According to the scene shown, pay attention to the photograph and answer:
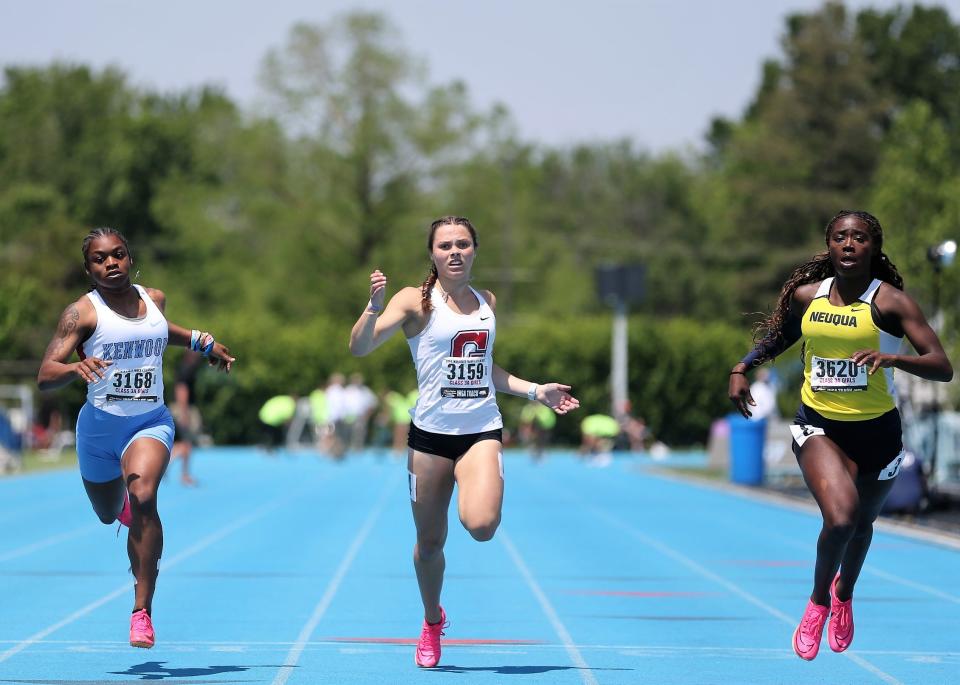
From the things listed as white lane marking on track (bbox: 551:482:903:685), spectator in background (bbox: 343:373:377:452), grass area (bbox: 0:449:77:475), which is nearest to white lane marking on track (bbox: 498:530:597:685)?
white lane marking on track (bbox: 551:482:903:685)

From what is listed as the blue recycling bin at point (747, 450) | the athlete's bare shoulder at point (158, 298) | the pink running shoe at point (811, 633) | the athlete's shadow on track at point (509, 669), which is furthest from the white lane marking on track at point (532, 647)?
the blue recycling bin at point (747, 450)

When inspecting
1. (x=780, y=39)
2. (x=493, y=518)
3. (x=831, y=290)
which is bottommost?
(x=493, y=518)

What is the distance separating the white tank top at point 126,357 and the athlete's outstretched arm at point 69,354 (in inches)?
2.1

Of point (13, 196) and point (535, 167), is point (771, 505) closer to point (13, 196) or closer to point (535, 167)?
point (13, 196)

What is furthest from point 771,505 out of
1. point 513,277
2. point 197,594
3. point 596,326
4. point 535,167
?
point 535,167

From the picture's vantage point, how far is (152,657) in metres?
8.80

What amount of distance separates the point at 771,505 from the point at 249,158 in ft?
126

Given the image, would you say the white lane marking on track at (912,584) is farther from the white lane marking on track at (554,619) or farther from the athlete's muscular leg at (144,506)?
the athlete's muscular leg at (144,506)

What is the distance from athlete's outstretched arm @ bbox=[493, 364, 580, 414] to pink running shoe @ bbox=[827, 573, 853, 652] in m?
1.56

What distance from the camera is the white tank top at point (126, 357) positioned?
8.26 meters

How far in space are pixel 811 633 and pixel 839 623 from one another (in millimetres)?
150

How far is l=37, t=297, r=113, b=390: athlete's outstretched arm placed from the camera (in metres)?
7.78

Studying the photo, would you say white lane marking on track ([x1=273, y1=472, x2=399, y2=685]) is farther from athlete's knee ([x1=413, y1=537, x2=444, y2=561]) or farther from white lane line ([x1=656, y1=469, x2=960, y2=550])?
white lane line ([x1=656, y1=469, x2=960, y2=550])

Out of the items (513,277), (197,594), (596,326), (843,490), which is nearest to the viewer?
(843,490)
